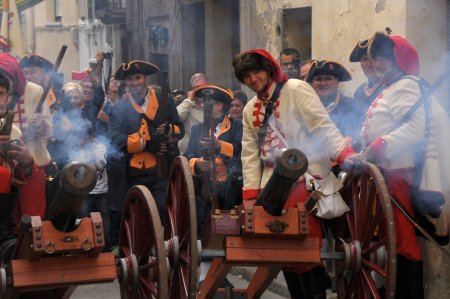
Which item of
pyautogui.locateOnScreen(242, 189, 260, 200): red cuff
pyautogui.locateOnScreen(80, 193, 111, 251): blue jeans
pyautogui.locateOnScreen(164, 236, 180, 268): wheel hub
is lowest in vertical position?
pyautogui.locateOnScreen(80, 193, 111, 251): blue jeans

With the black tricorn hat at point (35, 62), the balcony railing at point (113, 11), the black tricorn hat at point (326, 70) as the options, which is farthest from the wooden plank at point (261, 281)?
the balcony railing at point (113, 11)

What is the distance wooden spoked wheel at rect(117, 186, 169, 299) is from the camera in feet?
19.4

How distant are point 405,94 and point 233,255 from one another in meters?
1.41

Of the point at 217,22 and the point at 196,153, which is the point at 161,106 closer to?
the point at 196,153

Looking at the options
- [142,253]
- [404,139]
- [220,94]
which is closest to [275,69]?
[404,139]

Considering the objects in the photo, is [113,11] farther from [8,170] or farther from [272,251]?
[272,251]

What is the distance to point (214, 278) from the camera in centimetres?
645

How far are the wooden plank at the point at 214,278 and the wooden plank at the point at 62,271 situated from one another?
2.24ft

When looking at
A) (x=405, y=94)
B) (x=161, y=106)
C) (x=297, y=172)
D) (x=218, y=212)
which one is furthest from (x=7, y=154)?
(x=161, y=106)

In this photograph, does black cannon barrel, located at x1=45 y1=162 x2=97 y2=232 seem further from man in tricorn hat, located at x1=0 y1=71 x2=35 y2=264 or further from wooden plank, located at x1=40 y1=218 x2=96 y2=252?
man in tricorn hat, located at x1=0 y1=71 x2=35 y2=264

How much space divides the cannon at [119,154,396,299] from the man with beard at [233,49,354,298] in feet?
0.70

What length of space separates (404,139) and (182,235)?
1.46 m

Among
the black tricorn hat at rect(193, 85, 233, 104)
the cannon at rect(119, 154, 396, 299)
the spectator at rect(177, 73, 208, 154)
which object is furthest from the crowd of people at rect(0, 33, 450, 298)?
the spectator at rect(177, 73, 208, 154)

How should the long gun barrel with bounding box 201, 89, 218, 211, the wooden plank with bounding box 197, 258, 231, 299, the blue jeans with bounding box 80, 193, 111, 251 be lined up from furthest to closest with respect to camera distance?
Answer: the blue jeans with bounding box 80, 193, 111, 251 → the long gun barrel with bounding box 201, 89, 218, 211 → the wooden plank with bounding box 197, 258, 231, 299
